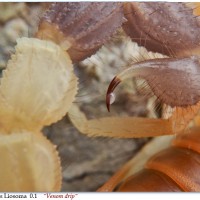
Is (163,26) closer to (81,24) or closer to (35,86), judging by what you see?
(81,24)

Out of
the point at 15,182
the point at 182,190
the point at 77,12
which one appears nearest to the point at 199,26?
the point at 77,12

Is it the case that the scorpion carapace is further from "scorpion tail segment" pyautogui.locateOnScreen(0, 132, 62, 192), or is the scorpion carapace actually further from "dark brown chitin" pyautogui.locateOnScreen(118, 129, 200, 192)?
"scorpion tail segment" pyautogui.locateOnScreen(0, 132, 62, 192)

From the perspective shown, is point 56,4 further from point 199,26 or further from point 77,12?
point 199,26

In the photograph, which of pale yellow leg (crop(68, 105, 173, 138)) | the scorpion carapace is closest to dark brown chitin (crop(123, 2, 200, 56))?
the scorpion carapace

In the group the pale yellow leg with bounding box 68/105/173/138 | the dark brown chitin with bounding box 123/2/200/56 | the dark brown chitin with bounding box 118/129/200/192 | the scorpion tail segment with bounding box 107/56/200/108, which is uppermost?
the dark brown chitin with bounding box 123/2/200/56

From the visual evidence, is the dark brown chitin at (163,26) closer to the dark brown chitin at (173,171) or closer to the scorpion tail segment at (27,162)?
the dark brown chitin at (173,171)
